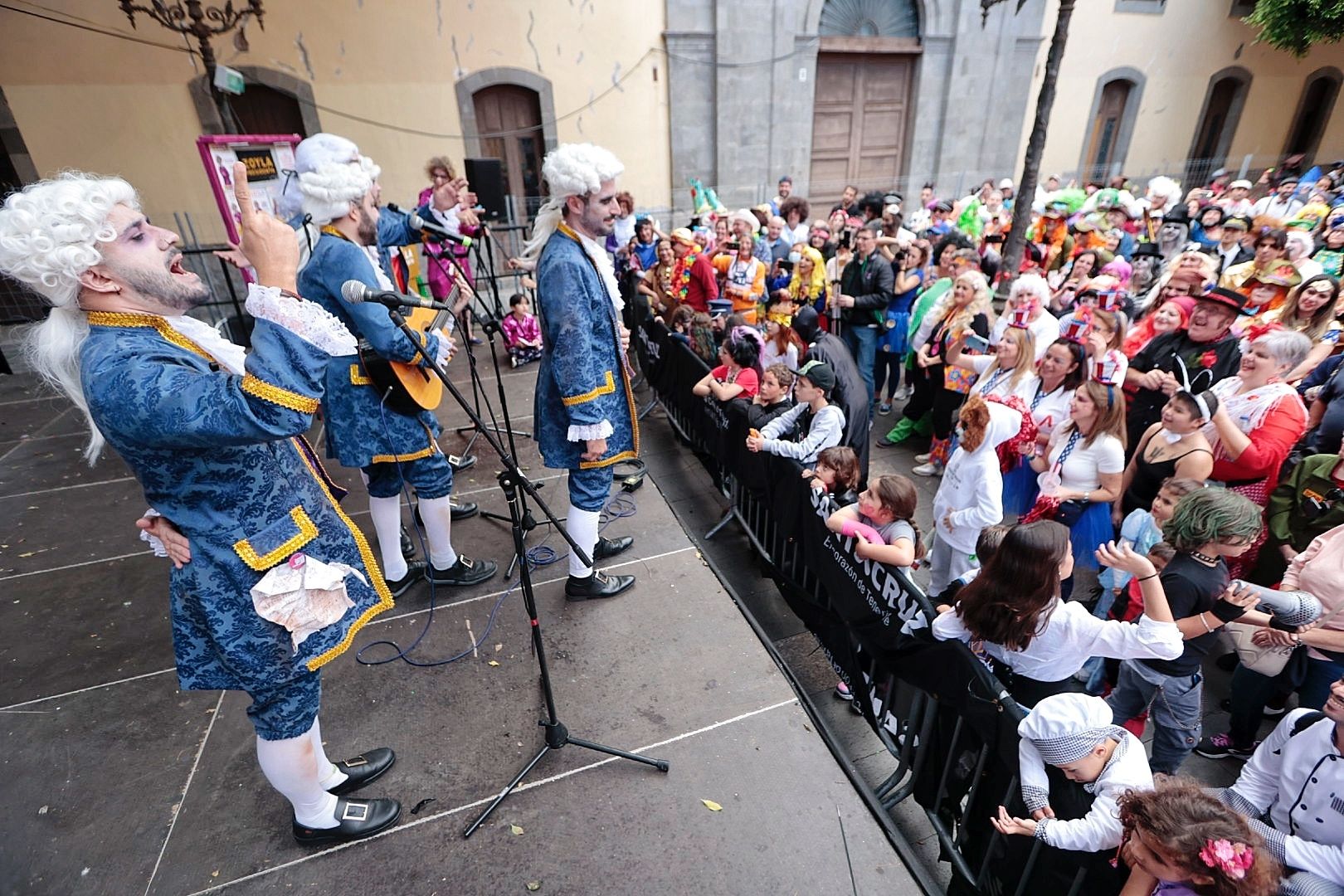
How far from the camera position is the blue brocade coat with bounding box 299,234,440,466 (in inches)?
114

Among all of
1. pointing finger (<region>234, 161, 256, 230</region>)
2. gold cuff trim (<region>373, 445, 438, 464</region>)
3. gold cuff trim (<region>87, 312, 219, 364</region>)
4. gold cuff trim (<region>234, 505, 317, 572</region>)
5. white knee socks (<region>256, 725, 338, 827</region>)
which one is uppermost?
pointing finger (<region>234, 161, 256, 230</region>)

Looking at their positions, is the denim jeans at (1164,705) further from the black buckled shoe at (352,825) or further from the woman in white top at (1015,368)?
the black buckled shoe at (352,825)

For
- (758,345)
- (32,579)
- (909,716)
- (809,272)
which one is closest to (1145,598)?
(909,716)

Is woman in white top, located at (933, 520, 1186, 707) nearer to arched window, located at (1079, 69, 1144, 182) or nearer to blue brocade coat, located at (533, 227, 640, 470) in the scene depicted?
blue brocade coat, located at (533, 227, 640, 470)

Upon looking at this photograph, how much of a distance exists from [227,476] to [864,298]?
18.2 feet

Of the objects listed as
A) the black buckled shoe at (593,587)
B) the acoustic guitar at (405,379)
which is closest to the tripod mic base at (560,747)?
the black buckled shoe at (593,587)

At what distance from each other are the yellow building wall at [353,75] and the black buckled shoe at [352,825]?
37.3 feet

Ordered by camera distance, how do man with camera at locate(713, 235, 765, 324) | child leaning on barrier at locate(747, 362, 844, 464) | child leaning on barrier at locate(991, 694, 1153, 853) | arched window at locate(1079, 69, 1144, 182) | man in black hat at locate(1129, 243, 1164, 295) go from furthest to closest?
1. arched window at locate(1079, 69, 1144, 182)
2. man in black hat at locate(1129, 243, 1164, 295)
3. man with camera at locate(713, 235, 765, 324)
4. child leaning on barrier at locate(747, 362, 844, 464)
5. child leaning on barrier at locate(991, 694, 1153, 853)

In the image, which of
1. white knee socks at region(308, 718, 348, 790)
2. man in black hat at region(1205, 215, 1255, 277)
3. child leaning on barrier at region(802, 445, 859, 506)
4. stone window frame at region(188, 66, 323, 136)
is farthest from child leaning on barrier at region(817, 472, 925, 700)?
stone window frame at region(188, 66, 323, 136)

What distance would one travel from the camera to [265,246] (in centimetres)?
161

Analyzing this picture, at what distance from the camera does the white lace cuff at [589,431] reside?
10.1 feet

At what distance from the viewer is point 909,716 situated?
2572 mm

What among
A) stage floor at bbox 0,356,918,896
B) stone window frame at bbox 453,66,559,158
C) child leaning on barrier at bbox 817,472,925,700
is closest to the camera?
stage floor at bbox 0,356,918,896

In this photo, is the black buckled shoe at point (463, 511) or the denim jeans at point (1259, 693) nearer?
the denim jeans at point (1259, 693)
